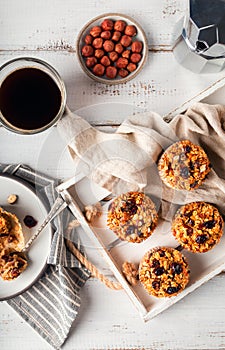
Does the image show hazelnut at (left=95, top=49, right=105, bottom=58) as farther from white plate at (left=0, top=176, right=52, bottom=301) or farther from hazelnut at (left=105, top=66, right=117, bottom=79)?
white plate at (left=0, top=176, right=52, bottom=301)

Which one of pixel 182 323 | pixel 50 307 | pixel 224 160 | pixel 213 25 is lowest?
pixel 182 323

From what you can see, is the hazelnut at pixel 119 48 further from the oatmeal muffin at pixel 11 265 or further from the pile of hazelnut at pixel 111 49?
the oatmeal muffin at pixel 11 265

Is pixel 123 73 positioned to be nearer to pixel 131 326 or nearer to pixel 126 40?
pixel 126 40

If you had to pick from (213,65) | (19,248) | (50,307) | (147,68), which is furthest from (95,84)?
(50,307)

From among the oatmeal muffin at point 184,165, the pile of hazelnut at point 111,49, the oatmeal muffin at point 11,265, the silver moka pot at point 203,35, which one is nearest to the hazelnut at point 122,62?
the pile of hazelnut at point 111,49

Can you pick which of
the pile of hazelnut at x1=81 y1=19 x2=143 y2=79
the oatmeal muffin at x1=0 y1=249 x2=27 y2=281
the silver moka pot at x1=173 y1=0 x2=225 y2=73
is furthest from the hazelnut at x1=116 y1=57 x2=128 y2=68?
the oatmeal muffin at x1=0 y1=249 x2=27 y2=281

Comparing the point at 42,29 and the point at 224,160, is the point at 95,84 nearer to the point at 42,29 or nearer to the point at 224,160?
the point at 42,29
